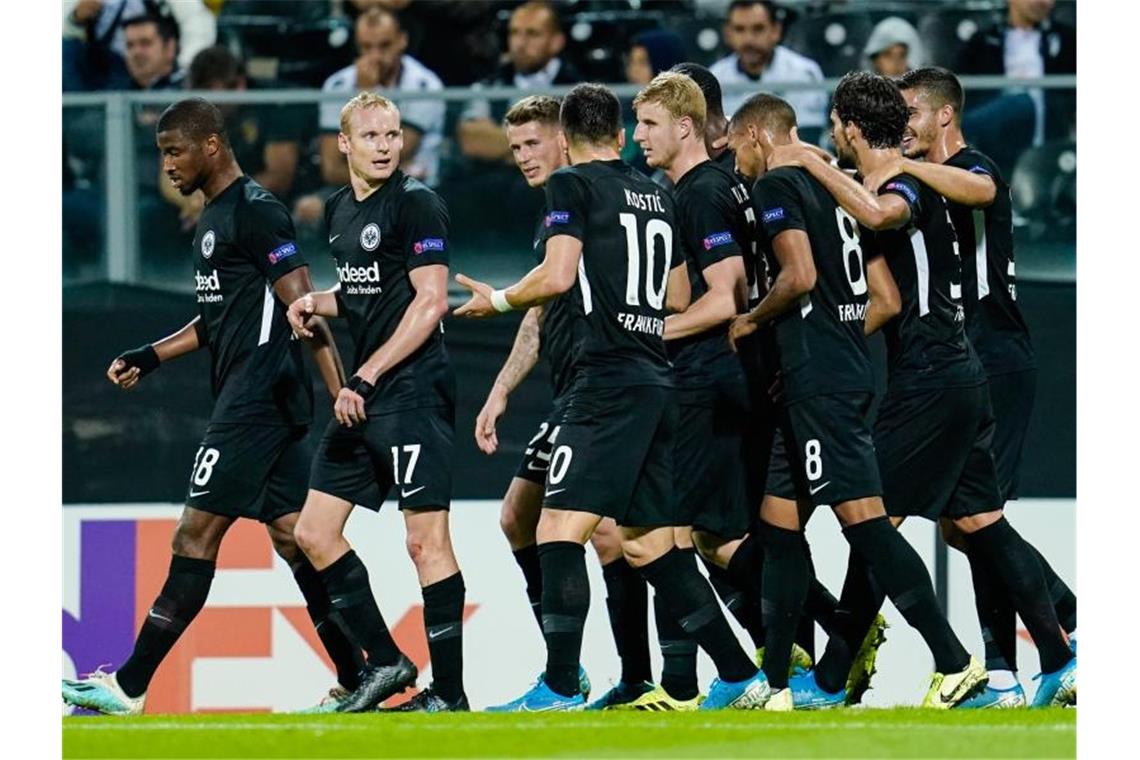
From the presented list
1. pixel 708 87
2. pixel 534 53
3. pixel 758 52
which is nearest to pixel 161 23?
pixel 534 53

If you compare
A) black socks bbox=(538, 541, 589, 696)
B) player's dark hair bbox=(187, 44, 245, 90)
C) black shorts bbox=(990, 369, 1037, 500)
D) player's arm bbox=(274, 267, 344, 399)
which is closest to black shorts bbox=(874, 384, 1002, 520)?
black shorts bbox=(990, 369, 1037, 500)

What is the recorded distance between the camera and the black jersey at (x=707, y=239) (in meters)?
6.98

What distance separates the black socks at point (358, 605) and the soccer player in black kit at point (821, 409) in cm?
136

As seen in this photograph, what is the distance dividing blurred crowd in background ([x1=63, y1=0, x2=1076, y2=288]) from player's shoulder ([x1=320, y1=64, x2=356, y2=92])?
0.04 ft

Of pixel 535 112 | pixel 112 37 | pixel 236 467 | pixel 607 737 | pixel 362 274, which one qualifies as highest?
pixel 112 37

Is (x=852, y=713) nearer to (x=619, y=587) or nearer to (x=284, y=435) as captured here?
(x=619, y=587)

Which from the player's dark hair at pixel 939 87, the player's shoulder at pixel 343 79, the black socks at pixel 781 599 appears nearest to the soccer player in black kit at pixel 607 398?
the black socks at pixel 781 599

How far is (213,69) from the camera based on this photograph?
10578 mm

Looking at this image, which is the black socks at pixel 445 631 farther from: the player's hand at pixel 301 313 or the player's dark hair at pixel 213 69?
the player's dark hair at pixel 213 69

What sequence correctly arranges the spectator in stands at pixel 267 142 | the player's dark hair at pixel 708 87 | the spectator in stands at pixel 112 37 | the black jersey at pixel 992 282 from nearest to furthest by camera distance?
A: the black jersey at pixel 992 282, the player's dark hair at pixel 708 87, the spectator in stands at pixel 267 142, the spectator in stands at pixel 112 37

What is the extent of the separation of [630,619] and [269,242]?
191cm

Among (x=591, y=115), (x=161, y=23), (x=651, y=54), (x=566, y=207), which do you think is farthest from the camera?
(x=161, y=23)

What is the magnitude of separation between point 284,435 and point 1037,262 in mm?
3819

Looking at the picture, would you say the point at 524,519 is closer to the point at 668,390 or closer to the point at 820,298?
the point at 668,390
